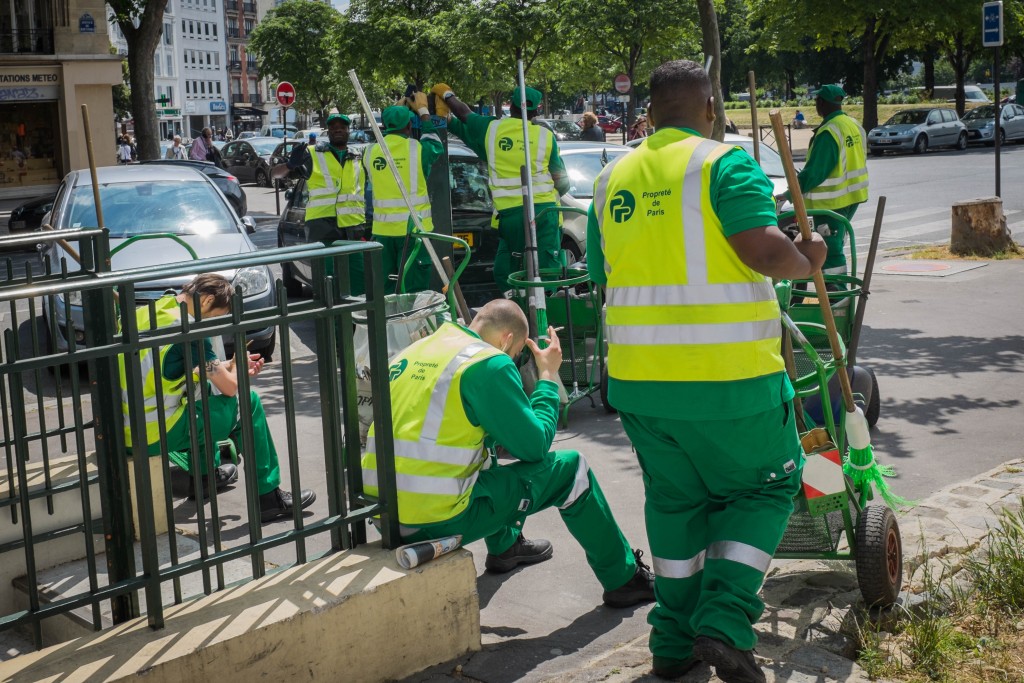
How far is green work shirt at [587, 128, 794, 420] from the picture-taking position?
3.57 meters

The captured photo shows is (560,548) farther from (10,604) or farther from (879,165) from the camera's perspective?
(879,165)

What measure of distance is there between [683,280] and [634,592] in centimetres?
145

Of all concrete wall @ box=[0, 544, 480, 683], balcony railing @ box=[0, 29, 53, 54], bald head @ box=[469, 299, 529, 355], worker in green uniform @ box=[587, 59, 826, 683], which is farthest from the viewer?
balcony railing @ box=[0, 29, 53, 54]

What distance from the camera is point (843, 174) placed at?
8.37m

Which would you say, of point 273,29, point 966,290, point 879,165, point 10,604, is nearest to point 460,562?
point 10,604

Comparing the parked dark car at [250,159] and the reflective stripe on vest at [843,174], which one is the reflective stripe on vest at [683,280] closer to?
the reflective stripe on vest at [843,174]

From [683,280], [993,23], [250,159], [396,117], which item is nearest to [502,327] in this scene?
[683,280]

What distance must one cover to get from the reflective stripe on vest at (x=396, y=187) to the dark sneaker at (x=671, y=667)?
6236 mm

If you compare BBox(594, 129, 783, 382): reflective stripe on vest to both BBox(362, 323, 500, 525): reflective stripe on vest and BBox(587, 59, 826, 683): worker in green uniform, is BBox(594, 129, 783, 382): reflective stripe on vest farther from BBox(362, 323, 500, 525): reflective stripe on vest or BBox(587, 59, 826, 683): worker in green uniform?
BBox(362, 323, 500, 525): reflective stripe on vest

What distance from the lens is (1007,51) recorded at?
1789 inches

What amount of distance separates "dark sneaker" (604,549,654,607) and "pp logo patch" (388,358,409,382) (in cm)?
120

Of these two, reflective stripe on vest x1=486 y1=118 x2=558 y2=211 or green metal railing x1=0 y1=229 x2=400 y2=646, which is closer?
green metal railing x1=0 y1=229 x2=400 y2=646

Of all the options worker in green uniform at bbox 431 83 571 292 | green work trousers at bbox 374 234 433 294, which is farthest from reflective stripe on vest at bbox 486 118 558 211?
green work trousers at bbox 374 234 433 294

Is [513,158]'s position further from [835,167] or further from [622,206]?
[622,206]
